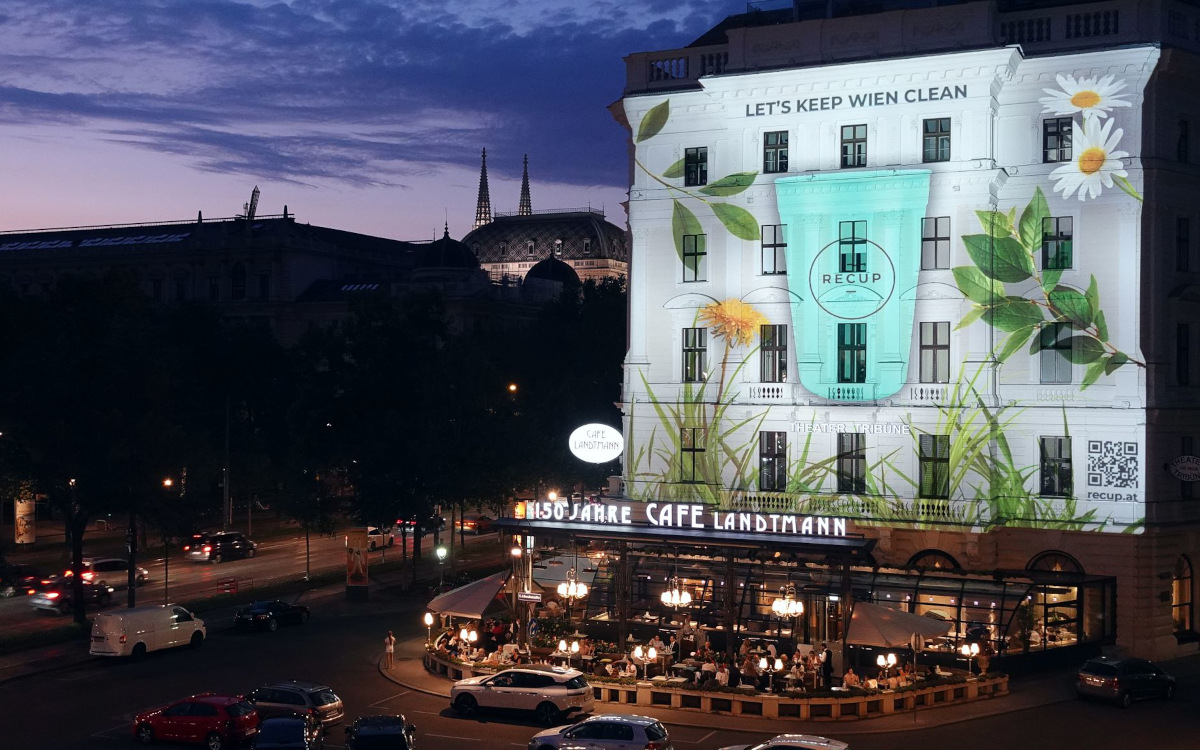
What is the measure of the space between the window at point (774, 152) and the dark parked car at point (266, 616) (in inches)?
1123

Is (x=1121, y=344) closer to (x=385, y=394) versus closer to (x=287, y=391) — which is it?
(x=385, y=394)

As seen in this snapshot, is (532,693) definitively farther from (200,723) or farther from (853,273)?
(853,273)

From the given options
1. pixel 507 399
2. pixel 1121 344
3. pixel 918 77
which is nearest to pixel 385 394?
pixel 507 399

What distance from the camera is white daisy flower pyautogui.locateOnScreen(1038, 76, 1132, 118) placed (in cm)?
4997

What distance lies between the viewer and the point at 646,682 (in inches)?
1676

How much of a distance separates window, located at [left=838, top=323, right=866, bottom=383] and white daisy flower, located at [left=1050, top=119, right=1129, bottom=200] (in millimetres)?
9849

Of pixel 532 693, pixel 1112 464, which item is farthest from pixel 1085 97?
pixel 532 693

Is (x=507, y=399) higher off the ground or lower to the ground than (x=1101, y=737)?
higher

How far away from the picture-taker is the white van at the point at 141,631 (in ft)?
161

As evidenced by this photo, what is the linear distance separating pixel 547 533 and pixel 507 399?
137 feet

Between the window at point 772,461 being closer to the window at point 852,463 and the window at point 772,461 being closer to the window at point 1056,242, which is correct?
the window at point 852,463

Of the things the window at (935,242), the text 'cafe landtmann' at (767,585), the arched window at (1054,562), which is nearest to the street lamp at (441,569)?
the text 'cafe landtmann' at (767,585)

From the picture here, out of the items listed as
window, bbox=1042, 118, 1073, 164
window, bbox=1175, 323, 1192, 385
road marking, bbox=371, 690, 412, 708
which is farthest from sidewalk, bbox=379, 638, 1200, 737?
window, bbox=1042, 118, 1073, 164

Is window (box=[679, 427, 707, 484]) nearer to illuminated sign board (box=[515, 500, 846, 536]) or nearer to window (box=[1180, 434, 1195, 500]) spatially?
illuminated sign board (box=[515, 500, 846, 536])
